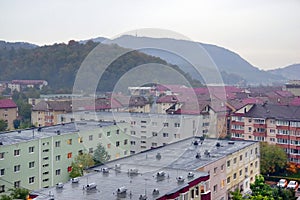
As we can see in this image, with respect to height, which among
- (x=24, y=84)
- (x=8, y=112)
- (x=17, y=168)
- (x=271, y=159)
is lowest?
(x=271, y=159)

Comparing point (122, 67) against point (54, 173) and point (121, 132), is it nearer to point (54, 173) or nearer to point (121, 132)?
point (121, 132)

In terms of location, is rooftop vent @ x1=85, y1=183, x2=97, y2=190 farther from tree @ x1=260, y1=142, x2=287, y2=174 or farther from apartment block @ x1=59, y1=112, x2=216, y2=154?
tree @ x1=260, y1=142, x2=287, y2=174

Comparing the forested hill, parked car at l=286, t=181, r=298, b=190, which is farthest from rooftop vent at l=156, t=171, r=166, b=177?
the forested hill

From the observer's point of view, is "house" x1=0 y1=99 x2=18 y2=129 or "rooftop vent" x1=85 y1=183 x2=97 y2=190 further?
"house" x1=0 y1=99 x2=18 y2=129

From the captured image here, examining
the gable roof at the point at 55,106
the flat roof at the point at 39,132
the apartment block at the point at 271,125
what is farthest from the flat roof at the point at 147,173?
the gable roof at the point at 55,106

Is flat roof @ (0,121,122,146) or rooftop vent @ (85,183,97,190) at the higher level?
flat roof @ (0,121,122,146)

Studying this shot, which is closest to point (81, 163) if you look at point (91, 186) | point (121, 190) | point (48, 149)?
point (48, 149)

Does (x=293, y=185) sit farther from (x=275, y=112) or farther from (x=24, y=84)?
(x=24, y=84)
